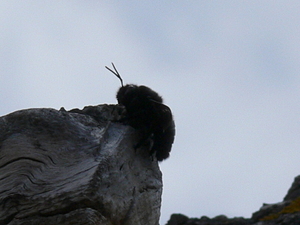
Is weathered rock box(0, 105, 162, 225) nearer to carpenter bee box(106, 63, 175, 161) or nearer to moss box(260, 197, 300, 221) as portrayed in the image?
carpenter bee box(106, 63, 175, 161)

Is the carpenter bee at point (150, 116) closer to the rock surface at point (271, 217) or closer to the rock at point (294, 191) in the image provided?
the rock surface at point (271, 217)

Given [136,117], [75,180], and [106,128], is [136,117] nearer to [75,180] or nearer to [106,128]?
[106,128]

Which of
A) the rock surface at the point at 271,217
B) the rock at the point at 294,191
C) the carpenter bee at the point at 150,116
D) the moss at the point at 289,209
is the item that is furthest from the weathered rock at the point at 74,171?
the rock at the point at 294,191

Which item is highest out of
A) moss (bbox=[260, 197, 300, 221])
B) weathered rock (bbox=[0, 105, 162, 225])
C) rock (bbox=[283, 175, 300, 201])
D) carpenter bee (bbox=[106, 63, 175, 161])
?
rock (bbox=[283, 175, 300, 201])

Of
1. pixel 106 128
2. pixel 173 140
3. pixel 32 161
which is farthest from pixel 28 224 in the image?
pixel 173 140

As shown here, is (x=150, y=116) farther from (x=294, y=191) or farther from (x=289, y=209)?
(x=294, y=191)

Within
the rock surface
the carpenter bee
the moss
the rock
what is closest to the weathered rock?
the carpenter bee

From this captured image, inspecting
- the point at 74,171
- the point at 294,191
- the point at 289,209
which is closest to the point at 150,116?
the point at 74,171
